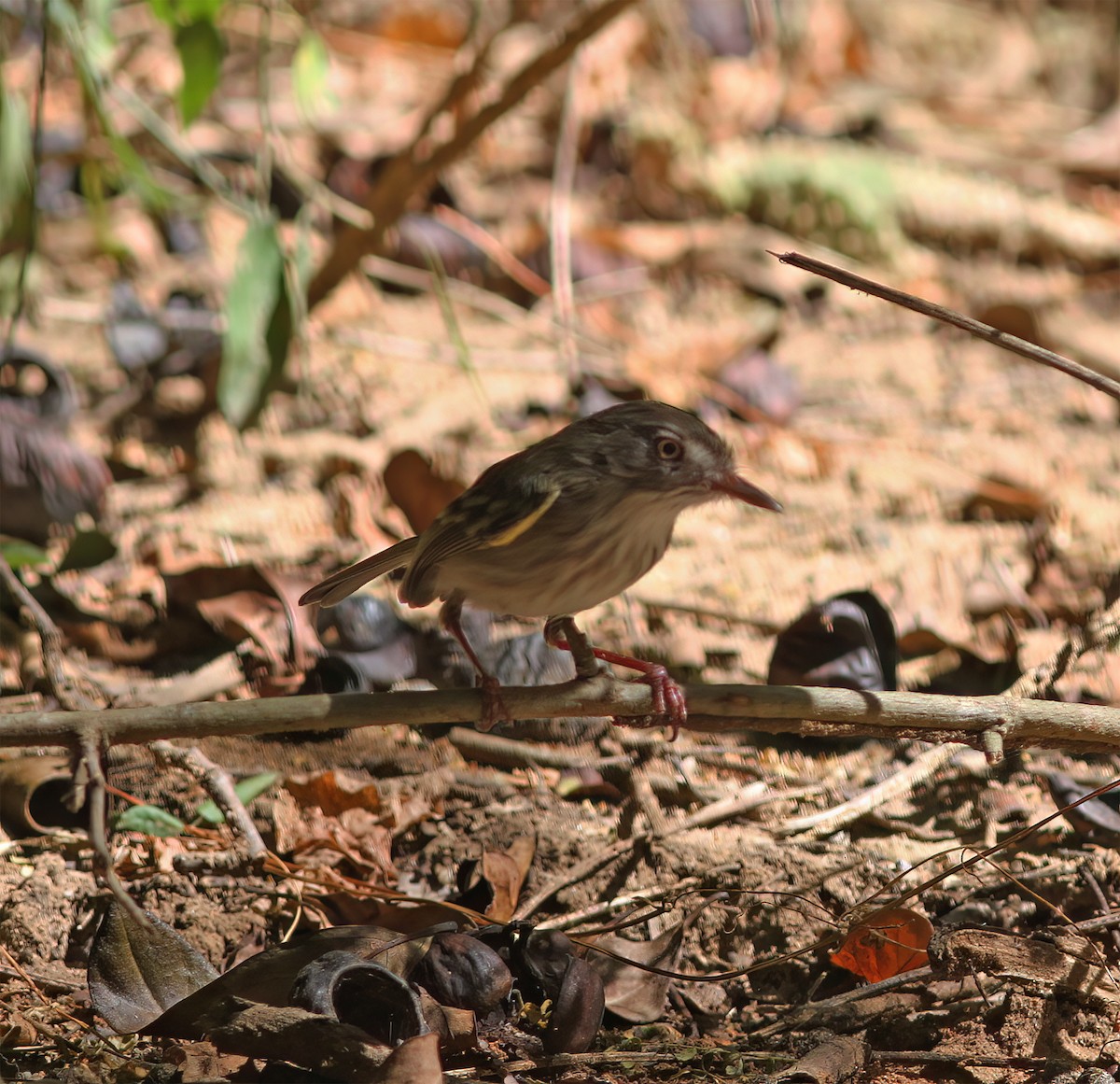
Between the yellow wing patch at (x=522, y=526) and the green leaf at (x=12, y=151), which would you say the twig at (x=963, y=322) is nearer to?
the yellow wing patch at (x=522, y=526)

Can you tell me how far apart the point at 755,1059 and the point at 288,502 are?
3.25 meters

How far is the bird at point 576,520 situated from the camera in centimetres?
316

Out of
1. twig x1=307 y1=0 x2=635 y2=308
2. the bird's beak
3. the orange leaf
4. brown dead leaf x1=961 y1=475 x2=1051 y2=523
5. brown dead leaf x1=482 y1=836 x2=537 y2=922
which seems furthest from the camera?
brown dead leaf x1=961 y1=475 x2=1051 y2=523

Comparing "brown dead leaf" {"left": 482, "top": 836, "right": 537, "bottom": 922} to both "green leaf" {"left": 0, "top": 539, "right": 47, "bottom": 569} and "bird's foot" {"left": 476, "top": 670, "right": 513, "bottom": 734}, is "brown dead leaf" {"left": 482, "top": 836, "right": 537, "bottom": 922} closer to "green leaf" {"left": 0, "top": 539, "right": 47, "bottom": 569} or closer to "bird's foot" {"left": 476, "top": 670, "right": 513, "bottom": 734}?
"bird's foot" {"left": 476, "top": 670, "right": 513, "bottom": 734}

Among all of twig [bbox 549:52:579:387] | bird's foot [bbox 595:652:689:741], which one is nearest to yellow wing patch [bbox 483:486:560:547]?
bird's foot [bbox 595:652:689:741]

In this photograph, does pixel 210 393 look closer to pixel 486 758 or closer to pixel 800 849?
pixel 486 758

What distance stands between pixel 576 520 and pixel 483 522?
8.6 inches

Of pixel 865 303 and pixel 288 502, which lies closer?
pixel 288 502

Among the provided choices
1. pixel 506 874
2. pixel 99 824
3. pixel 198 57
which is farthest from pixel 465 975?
pixel 198 57

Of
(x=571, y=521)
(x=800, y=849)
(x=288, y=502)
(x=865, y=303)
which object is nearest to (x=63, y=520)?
(x=288, y=502)

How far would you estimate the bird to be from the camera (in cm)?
316

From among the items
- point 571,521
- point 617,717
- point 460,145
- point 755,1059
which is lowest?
point 755,1059

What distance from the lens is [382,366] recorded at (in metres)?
6.38

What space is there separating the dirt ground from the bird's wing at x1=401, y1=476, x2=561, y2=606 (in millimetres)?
586
